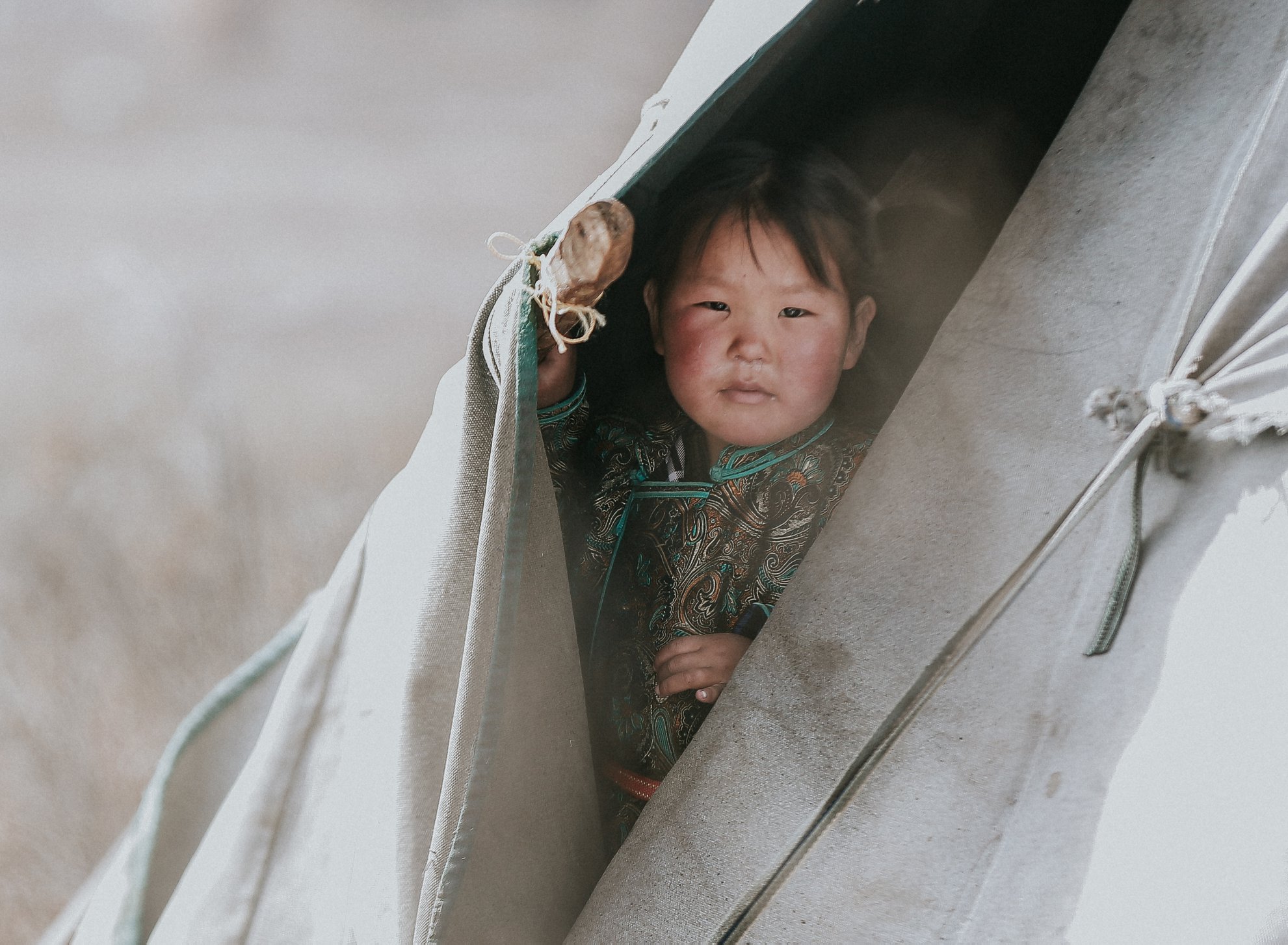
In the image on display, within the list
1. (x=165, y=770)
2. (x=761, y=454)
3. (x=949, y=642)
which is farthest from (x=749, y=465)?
(x=165, y=770)

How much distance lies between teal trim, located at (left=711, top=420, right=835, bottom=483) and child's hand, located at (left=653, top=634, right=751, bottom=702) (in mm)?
163

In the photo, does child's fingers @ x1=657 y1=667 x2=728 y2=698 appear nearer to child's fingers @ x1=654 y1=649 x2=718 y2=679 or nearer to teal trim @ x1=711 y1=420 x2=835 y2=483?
child's fingers @ x1=654 y1=649 x2=718 y2=679

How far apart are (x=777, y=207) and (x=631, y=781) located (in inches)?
21.9

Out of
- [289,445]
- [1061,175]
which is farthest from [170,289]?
[1061,175]

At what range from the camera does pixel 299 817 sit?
1.05 metres

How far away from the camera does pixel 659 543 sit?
3.40ft

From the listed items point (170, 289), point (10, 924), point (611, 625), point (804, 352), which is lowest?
point (10, 924)

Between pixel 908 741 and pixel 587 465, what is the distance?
0.49m

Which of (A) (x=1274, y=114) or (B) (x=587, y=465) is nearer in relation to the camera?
(A) (x=1274, y=114)

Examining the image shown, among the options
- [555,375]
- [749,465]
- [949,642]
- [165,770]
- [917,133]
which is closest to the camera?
[949,642]

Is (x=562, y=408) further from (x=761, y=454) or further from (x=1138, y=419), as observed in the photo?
(x=1138, y=419)

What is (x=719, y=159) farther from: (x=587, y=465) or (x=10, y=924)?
(x=10, y=924)

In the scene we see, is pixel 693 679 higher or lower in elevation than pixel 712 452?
lower

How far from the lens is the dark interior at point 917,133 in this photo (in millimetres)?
1062
